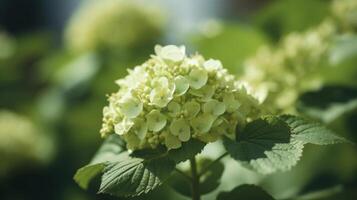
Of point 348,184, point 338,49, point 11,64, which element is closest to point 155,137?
point 348,184

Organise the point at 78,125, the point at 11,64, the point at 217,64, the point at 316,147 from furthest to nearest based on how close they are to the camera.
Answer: the point at 11,64 → the point at 78,125 → the point at 316,147 → the point at 217,64

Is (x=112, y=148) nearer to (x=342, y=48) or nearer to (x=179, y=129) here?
(x=179, y=129)

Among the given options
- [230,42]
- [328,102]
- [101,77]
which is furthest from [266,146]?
[101,77]

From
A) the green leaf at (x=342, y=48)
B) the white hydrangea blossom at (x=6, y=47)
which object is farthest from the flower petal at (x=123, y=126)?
the white hydrangea blossom at (x=6, y=47)

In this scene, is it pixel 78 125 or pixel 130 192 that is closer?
pixel 130 192

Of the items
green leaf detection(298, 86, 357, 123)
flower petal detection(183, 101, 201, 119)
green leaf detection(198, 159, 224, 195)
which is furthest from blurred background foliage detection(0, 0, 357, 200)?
flower petal detection(183, 101, 201, 119)

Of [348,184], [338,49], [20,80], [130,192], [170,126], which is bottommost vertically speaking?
[130,192]

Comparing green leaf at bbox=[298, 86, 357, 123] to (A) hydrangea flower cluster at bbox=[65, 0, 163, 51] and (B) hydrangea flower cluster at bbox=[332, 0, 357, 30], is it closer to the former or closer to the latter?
(B) hydrangea flower cluster at bbox=[332, 0, 357, 30]

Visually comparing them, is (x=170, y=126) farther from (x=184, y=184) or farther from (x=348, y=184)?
(x=348, y=184)
